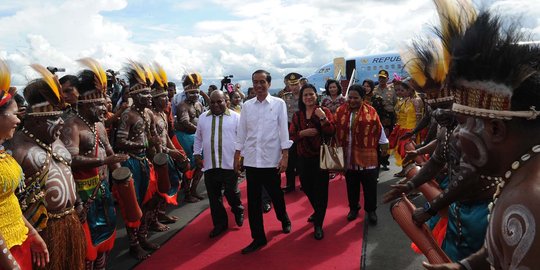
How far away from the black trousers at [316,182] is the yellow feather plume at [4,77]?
305 cm

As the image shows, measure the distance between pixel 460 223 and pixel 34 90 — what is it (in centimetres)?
287

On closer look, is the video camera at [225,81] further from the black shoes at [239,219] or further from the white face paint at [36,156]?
the white face paint at [36,156]

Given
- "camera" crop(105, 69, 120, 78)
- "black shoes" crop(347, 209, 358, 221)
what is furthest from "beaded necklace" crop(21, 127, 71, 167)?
"black shoes" crop(347, 209, 358, 221)

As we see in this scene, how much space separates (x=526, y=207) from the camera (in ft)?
3.59

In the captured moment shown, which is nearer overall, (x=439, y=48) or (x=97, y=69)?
(x=439, y=48)

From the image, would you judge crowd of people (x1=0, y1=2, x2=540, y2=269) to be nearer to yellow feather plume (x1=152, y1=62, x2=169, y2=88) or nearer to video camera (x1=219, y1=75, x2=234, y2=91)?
yellow feather plume (x1=152, y1=62, x2=169, y2=88)

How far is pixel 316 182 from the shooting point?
15.1 feet

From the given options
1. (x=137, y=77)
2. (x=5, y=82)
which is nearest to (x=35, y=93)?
(x=5, y=82)

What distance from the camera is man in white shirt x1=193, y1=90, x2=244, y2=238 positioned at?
4.72 meters

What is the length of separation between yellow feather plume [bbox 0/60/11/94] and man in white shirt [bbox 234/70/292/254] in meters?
2.23

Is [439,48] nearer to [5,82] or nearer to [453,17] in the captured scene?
[453,17]

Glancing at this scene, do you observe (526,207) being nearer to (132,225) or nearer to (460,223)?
(460,223)

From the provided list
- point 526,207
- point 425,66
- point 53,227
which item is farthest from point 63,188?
point 526,207

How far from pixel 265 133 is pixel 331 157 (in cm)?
A: 85
